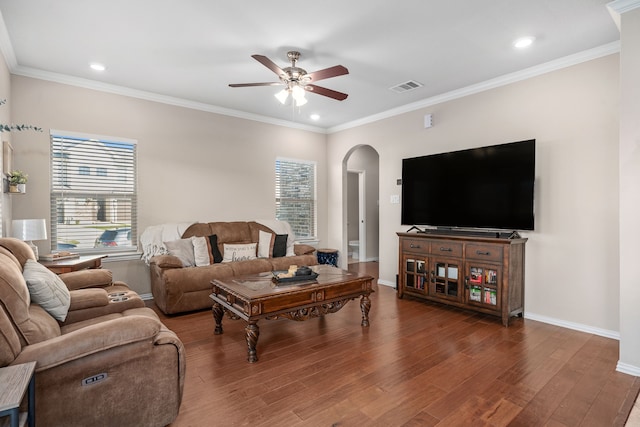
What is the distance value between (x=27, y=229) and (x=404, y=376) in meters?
3.50

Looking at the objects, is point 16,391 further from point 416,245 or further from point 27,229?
point 416,245

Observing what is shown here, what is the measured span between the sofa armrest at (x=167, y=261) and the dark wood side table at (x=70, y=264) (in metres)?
0.57

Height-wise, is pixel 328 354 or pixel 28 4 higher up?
pixel 28 4

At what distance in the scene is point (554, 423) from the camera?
1882 millimetres

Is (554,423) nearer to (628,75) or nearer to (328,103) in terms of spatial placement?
(628,75)

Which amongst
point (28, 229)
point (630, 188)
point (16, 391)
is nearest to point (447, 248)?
point (630, 188)

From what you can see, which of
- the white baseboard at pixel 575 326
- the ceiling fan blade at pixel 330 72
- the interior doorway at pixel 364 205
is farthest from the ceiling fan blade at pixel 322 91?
the interior doorway at pixel 364 205

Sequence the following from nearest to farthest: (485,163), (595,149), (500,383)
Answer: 1. (500,383)
2. (595,149)
3. (485,163)

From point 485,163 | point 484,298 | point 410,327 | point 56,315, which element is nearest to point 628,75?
point 485,163

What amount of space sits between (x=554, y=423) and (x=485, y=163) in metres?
2.71

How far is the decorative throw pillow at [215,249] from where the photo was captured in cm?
442

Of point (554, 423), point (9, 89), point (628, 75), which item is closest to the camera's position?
point (554, 423)

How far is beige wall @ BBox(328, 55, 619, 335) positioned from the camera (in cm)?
314

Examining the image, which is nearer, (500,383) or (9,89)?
(500,383)
